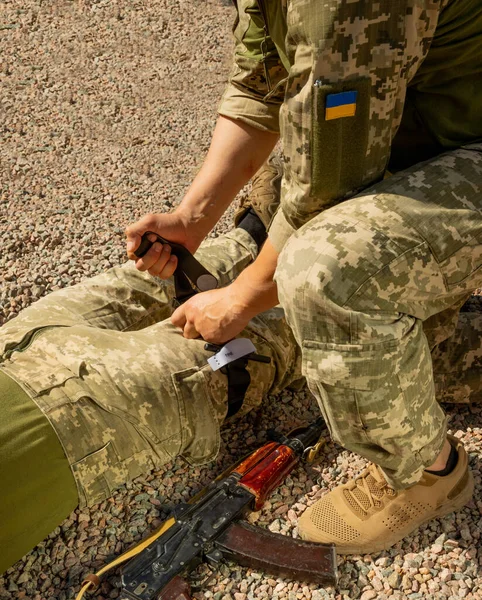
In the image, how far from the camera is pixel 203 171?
2945mm

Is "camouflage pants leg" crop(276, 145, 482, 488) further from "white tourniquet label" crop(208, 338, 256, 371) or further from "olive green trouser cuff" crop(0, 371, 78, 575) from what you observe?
"olive green trouser cuff" crop(0, 371, 78, 575)

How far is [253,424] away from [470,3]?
5.47 ft

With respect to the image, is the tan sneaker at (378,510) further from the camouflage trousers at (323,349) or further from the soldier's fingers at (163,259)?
the soldier's fingers at (163,259)

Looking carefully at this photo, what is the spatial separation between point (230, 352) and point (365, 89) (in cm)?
100

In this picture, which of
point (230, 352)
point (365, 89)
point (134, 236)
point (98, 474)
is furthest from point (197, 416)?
point (365, 89)

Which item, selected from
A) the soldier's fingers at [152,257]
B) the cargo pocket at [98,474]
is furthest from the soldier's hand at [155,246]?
the cargo pocket at [98,474]

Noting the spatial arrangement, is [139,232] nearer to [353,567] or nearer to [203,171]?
[203,171]

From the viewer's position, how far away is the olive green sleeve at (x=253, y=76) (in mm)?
2619

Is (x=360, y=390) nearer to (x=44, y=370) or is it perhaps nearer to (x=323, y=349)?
(x=323, y=349)

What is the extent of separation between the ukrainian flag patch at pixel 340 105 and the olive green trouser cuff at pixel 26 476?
3.91ft

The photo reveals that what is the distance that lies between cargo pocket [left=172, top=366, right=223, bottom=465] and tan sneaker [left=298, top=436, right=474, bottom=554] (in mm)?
398

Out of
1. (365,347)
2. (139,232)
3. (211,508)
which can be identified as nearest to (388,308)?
(365,347)

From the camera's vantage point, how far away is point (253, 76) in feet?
9.14

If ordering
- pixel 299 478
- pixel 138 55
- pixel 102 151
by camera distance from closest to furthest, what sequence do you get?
pixel 299 478, pixel 102 151, pixel 138 55
